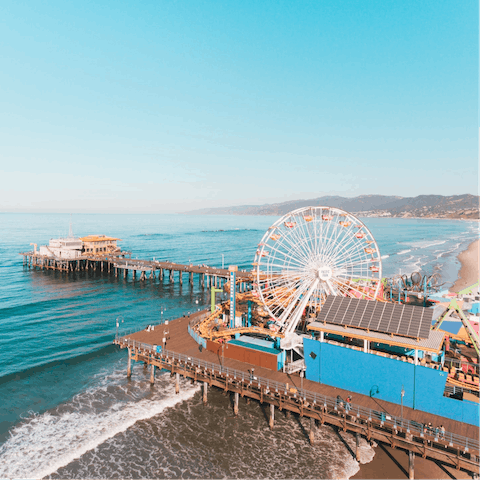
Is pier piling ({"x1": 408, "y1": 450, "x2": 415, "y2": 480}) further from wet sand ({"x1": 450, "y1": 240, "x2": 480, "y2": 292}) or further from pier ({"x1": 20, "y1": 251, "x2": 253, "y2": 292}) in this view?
pier ({"x1": 20, "y1": 251, "x2": 253, "y2": 292})

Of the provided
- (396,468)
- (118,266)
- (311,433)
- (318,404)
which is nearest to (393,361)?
(318,404)

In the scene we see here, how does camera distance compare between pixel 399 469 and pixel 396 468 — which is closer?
pixel 399 469

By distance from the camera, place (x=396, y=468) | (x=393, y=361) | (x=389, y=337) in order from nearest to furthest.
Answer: (x=396, y=468)
(x=393, y=361)
(x=389, y=337)

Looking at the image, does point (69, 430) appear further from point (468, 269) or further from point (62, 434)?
point (468, 269)

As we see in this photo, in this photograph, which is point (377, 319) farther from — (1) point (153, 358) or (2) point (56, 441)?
(2) point (56, 441)

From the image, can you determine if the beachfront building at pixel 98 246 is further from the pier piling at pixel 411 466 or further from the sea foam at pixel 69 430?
the pier piling at pixel 411 466

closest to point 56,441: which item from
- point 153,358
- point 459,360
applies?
point 153,358
